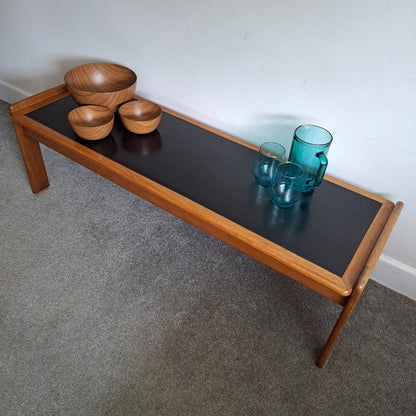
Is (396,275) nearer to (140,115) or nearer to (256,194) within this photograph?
(256,194)

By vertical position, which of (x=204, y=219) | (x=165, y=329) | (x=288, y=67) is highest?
(x=288, y=67)

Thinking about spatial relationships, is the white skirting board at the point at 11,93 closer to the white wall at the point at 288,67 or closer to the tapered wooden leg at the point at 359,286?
the white wall at the point at 288,67

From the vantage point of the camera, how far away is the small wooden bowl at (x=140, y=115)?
1588 millimetres

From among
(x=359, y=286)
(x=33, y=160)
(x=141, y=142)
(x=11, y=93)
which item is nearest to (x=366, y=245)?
(x=359, y=286)

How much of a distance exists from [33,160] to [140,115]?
21.0 inches

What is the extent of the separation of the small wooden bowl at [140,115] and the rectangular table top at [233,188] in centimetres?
4

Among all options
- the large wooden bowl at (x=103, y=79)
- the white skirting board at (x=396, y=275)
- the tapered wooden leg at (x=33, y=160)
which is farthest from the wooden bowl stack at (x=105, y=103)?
the white skirting board at (x=396, y=275)

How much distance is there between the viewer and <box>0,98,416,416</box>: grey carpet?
Result: 1277 millimetres

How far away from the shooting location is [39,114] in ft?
5.49

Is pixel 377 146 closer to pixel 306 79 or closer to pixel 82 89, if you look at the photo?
pixel 306 79

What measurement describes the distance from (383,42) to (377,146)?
34cm

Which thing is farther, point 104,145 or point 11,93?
point 11,93

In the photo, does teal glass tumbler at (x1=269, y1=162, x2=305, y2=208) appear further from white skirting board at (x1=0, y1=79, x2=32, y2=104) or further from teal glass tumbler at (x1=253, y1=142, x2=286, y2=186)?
white skirting board at (x1=0, y1=79, x2=32, y2=104)

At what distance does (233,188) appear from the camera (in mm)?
1409
